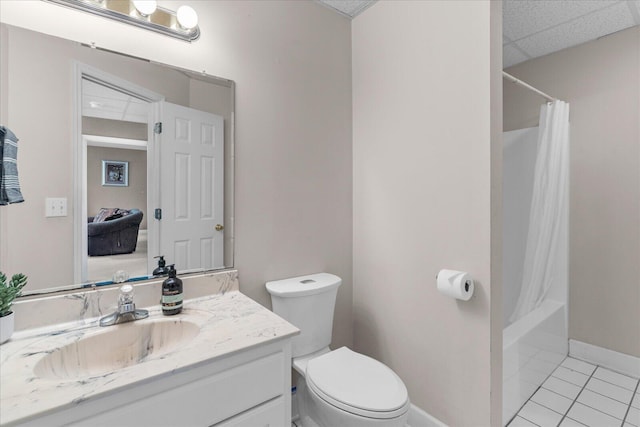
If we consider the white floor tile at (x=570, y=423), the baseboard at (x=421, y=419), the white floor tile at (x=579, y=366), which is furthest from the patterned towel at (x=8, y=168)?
the white floor tile at (x=579, y=366)

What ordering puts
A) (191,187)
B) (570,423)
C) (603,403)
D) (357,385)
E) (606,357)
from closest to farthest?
(357,385) < (191,187) < (570,423) < (603,403) < (606,357)

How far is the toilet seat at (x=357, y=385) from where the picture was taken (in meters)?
1.17

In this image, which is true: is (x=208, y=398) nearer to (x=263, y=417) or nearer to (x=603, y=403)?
(x=263, y=417)

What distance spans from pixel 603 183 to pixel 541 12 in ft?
4.38

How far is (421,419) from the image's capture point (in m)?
1.62

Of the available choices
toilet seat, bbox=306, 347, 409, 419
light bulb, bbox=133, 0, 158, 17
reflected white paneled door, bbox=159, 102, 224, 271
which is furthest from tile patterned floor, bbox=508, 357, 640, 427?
light bulb, bbox=133, 0, 158, 17

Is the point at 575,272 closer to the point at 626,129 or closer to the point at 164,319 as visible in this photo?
the point at 626,129

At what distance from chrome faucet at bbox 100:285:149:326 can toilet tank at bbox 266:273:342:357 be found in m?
0.64

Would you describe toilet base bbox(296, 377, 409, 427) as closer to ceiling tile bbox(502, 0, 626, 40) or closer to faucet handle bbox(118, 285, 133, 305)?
faucet handle bbox(118, 285, 133, 305)

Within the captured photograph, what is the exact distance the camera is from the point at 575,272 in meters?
2.40

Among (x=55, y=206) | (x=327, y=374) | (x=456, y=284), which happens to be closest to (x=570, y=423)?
(x=456, y=284)

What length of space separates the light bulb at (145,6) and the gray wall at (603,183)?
111 inches

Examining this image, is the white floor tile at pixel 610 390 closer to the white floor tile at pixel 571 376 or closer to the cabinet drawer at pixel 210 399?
the white floor tile at pixel 571 376

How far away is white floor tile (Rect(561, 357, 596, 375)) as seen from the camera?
2.23 metres
